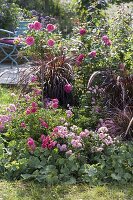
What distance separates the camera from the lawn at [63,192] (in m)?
3.54

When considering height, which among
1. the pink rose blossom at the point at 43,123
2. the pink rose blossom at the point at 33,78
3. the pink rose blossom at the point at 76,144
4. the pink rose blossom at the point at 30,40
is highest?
the pink rose blossom at the point at 30,40

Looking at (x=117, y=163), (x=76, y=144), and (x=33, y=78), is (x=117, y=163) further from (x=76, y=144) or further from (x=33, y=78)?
(x=33, y=78)

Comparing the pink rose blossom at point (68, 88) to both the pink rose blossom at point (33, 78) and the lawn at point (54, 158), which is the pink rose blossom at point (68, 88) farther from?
the pink rose blossom at point (33, 78)

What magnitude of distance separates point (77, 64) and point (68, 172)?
1862 mm

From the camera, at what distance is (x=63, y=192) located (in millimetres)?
3604

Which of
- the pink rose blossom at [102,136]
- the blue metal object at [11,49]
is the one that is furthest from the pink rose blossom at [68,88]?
the blue metal object at [11,49]

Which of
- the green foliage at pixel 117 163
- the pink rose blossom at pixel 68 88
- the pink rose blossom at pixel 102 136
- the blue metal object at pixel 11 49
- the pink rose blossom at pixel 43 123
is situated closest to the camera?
the green foliage at pixel 117 163

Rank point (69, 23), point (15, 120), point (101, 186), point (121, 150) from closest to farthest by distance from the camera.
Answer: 1. point (101, 186)
2. point (121, 150)
3. point (15, 120)
4. point (69, 23)

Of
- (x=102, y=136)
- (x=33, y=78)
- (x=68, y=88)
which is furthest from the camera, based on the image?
(x=33, y=78)

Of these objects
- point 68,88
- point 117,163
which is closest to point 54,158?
point 117,163

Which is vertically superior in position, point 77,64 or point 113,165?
point 77,64

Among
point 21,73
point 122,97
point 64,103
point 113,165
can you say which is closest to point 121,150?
point 113,165

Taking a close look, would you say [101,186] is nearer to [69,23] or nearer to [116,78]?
[116,78]

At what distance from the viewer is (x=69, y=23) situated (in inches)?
486
